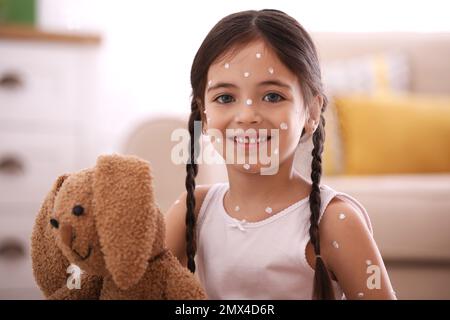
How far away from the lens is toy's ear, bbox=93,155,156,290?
61 centimetres

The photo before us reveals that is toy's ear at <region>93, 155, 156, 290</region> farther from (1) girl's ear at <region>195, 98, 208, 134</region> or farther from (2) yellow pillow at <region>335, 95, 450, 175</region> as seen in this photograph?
(2) yellow pillow at <region>335, 95, 450, 175</region>

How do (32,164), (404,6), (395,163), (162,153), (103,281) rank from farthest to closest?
(32,164) < (404,6) < (395,163) < (162,153) < (103,281)

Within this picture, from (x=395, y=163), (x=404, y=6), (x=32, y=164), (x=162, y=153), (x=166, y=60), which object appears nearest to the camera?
(x=162, y=153)

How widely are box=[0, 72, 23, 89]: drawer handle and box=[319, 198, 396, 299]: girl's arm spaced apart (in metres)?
1.30

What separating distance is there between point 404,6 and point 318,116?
102 centimetres

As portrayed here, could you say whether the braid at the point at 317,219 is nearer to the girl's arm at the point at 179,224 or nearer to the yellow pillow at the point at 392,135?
the girl's arm at the point at 179,224

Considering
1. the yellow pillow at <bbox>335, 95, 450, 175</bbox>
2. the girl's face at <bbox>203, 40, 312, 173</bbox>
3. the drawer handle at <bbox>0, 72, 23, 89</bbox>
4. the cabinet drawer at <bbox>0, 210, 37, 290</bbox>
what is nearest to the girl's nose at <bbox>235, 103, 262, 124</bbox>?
the girl's face at <bbox>203, 40, 312, 173</bbox>

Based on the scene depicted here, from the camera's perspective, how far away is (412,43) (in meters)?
1.70

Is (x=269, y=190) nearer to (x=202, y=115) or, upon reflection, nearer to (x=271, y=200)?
(x=271, y=200)

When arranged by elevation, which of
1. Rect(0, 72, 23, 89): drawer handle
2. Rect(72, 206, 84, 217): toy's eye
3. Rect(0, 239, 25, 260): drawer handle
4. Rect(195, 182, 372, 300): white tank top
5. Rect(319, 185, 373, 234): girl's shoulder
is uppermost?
Rect(0, 72, 23, 89): drawer handle

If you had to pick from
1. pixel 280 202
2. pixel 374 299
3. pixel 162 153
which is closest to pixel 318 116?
pixel 280 202

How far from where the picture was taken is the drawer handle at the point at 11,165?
1793 millimetres

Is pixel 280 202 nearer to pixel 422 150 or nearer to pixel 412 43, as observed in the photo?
pixel 422 150

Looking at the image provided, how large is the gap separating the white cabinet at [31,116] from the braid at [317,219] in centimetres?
111
